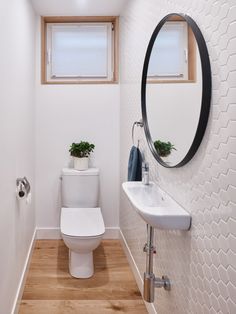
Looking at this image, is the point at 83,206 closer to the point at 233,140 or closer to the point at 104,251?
the point at 104,251

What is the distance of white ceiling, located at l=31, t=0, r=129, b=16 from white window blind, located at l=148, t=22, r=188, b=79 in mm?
1227


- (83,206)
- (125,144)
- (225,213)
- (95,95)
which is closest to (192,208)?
(225,213)

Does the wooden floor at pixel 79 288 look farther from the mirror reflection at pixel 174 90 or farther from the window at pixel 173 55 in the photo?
the window at pixel 173 55

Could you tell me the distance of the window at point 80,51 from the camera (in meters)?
3.09

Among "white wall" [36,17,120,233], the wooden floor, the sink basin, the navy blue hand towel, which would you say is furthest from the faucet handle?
"white wall" [36,17,120,233]

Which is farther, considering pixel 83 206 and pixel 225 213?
pixel 83 206

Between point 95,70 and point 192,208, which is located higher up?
point 95,70

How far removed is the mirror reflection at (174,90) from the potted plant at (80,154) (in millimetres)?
1112

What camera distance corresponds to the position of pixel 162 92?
1.73 meters

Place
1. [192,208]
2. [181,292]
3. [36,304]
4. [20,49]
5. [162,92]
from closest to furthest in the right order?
[192,208]
[181,292]
[162,92]
[36,304]
[20,49]

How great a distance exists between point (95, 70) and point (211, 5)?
2170 mm

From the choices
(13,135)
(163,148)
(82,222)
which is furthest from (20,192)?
(163,148)

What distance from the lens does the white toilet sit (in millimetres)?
2207

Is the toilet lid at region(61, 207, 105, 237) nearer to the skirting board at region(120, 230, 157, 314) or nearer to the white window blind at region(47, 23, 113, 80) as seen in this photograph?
the skirting board at region(120, 230, 157, 314)
